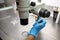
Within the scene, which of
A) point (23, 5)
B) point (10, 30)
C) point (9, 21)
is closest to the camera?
point (23, 5)

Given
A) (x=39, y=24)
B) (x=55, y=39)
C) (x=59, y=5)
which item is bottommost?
(x=55, y=39)

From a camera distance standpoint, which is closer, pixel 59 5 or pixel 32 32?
pixel 32 32

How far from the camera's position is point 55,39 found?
0.87 meters

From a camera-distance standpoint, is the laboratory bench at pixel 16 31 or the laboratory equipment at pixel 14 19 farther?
the laboratory bench at pixel 16 31

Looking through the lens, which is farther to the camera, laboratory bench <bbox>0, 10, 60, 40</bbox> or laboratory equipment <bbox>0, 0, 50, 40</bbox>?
laboratory bench <bbox>0, 10, 60, 40</bbox>

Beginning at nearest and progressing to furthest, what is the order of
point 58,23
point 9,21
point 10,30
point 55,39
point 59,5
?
point 55,39 → point 10,30 → point 9,21 → point 58,23 → point 59,5

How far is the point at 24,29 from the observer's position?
1.04 meters

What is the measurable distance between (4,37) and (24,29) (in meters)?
0.23

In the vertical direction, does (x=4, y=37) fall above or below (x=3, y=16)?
below

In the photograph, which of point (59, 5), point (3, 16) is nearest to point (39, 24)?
point (3, 16)

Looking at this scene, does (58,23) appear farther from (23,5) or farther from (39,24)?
(23,5)

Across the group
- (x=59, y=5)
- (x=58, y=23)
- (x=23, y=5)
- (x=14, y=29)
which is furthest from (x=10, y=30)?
(x=59, y=5)

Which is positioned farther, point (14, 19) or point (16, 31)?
point (14, 19)

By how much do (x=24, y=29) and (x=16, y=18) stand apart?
24 cm
